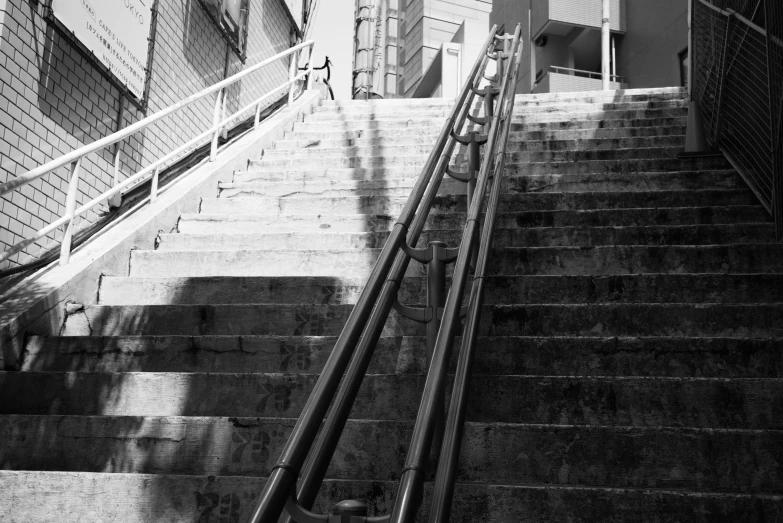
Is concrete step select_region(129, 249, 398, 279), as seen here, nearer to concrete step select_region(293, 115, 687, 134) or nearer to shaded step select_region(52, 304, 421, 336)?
shaded step select_region(52, 304, 421, 336)

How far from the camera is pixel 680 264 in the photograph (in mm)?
3730

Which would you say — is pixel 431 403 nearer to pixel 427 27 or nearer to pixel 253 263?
pixel 253 263

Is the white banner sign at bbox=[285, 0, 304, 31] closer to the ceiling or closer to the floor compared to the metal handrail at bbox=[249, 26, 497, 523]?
closer to the ceiling

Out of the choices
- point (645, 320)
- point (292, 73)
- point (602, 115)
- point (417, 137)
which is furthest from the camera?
point (292, 73)

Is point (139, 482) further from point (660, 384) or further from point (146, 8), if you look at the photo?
point (146, 8)

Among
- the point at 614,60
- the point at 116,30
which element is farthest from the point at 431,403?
the point at 614,60

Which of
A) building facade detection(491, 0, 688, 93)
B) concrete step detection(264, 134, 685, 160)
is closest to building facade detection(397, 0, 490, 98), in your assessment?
building facade detection(491, 0, 688, 93)

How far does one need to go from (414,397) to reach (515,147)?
3640 mm

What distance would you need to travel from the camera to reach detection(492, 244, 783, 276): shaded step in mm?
3697

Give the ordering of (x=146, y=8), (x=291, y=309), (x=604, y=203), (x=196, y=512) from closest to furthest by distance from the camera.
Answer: (x=196, y=512), (x=291, y=309), (x=604, y=203), (x=146, y=8)

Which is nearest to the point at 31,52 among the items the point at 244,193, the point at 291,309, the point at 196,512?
the point at 244,193

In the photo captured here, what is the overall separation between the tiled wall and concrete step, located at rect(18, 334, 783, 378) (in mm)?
2399

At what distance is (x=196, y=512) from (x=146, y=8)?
21.0ft

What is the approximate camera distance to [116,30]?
22.6 feet
